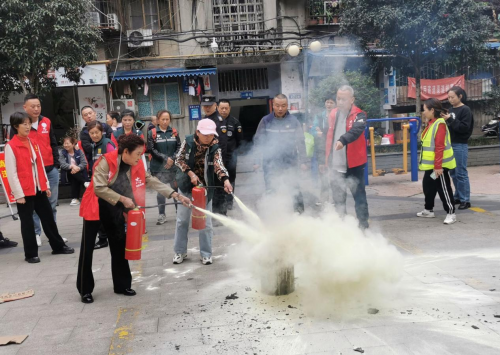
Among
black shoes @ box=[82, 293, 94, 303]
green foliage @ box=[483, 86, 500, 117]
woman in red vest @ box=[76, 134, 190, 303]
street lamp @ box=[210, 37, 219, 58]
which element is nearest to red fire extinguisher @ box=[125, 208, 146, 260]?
woman in red vest @ box=[76, 134, 190, 303]

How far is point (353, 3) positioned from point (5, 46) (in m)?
8.63

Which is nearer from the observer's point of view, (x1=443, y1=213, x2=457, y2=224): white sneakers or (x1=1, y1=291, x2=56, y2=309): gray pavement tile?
(x1=1, y1=291, x2=56, y2=309): gray pavement tile

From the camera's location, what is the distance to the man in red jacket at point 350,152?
579 cm

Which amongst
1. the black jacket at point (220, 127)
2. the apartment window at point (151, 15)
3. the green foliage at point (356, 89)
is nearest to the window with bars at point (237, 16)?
the apartment window at point (151, 15)

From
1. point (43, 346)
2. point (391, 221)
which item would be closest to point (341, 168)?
point (391, 221)

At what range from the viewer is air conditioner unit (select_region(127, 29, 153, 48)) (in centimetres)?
1606

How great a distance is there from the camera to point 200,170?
5.28m

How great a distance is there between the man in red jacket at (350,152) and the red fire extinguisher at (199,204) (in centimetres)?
183

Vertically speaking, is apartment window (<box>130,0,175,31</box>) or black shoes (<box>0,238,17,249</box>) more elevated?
apartment window (<box>130,0,175,31</box>)

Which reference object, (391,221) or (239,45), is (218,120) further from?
(239,45)

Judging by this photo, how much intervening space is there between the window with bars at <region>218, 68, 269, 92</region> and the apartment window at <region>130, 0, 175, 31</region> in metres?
2.53

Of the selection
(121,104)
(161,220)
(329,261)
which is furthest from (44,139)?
(121,104)

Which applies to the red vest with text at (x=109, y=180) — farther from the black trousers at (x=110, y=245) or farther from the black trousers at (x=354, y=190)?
the black trousers at (x=354, y=190)

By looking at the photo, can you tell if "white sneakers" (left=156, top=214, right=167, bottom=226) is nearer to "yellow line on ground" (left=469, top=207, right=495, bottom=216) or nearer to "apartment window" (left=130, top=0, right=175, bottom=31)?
"yellow line on ground" (left=469, top=207, right=495, bottom=216)
